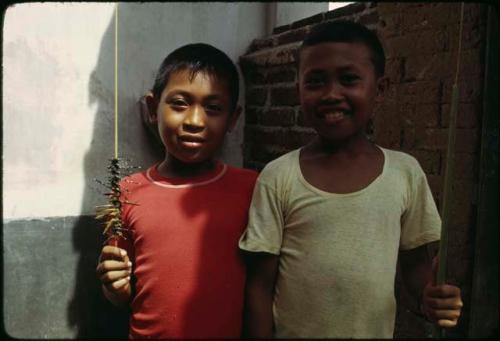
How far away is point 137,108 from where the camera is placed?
8.75ft

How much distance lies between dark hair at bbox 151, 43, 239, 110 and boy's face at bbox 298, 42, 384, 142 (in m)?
0.32

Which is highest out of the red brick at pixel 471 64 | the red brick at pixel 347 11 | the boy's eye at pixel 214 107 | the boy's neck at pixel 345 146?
the red brick at pixel 347 11

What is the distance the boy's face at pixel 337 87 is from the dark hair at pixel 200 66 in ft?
1.03

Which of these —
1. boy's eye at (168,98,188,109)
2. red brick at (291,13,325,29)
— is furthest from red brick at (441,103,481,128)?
red brick at (291,13,325,29)

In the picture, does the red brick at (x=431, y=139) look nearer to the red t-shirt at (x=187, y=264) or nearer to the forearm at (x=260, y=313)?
the red t-shirt at (x=187, y=264)

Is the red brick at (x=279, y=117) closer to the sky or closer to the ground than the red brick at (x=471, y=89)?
closer to the ground

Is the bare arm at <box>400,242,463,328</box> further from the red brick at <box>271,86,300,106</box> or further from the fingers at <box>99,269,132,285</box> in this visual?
the red brick at <box>271,86,300,106</box>

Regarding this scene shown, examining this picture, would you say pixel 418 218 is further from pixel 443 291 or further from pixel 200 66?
pixel 200 66

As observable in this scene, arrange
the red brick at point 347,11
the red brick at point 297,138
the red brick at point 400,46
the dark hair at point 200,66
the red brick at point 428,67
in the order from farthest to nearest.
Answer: the red brick at point 297,138 < the red brick at point 347,11 < the red brick at point 400,46 < the red brick at point 428,67 < the dark hair at point 200,66

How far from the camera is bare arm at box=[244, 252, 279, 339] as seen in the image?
131 cm

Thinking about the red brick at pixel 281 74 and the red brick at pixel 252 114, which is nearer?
the red brick at pixel 281 74

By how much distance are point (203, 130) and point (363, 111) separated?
1.59 feet

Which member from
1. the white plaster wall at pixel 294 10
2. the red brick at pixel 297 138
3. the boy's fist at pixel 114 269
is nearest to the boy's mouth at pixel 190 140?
the boy's fist at pixel 114 269

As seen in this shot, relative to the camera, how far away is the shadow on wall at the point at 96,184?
2.53 metres
